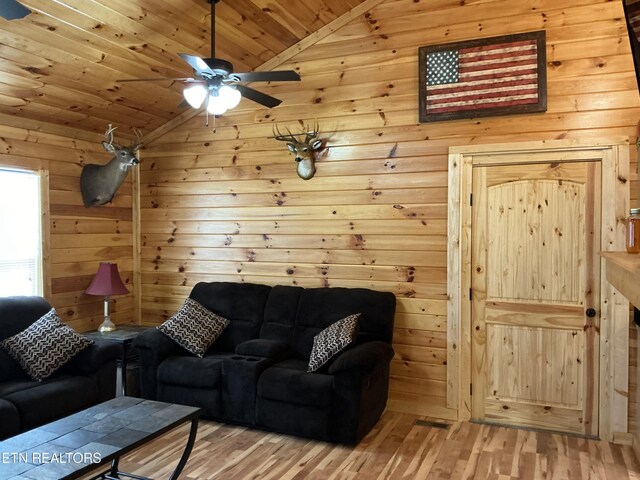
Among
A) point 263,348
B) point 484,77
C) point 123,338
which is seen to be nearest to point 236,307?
point 263,348

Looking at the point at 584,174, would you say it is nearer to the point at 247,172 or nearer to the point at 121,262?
the point at 247,172

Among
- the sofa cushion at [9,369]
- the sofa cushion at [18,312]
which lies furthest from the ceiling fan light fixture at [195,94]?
the sofa cushion at [9,369]

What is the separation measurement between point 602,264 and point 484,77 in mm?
1616

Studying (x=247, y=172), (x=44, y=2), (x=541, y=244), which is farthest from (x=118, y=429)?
(x=541, y=244)

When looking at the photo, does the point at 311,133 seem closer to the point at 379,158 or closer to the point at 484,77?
the point at 379,158

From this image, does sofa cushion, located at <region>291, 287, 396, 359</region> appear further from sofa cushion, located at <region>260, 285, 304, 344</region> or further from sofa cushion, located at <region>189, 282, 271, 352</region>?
sofa cushion, located at <region>189, 282, 271, 352</region>

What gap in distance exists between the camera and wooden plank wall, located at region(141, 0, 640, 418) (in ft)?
12.1

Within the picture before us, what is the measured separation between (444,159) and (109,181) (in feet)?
9.87

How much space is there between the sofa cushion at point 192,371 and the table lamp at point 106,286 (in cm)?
91

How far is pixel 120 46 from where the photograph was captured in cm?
369

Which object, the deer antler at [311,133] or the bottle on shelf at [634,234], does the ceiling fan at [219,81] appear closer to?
the deer antler at [311,133]

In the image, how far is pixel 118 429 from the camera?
2.51 m

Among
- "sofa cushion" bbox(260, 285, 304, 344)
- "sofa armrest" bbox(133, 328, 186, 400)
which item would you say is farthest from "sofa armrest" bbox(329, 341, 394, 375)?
"sofa armrest" bbox(133, 328, 186, 400)

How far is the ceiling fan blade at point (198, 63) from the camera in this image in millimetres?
2711
